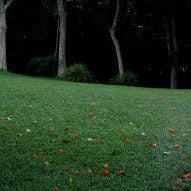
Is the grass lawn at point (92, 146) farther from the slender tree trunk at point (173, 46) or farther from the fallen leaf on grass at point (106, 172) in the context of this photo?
the slender tree trunk at point (173, 46)

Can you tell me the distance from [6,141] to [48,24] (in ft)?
75.5

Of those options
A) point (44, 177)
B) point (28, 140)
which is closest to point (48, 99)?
point (28, 140)

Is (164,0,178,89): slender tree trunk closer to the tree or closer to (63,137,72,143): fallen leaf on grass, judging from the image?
the tree

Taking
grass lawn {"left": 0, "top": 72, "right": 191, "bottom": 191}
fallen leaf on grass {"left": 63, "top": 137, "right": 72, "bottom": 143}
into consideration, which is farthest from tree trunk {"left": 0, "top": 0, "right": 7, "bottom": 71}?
fallen leaf on grass {"left": 63, "top": 137, "right": 72, "bottom": 143}

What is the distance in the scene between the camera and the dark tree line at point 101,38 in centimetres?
2715

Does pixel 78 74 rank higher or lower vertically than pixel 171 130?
higher

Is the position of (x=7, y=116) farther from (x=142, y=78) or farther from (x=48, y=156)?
(x=142, y=78)

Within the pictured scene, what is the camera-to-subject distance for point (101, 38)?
29.1m

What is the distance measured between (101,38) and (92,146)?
22.4m

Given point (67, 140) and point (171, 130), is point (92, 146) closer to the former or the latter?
point (67, 140)

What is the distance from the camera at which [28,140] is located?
23.9 ft

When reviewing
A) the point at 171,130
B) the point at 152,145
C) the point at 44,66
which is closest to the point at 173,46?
the point at 44,66

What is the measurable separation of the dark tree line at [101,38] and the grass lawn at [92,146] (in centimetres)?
1609

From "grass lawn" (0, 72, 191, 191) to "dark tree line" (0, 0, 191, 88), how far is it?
16087 millimetres
